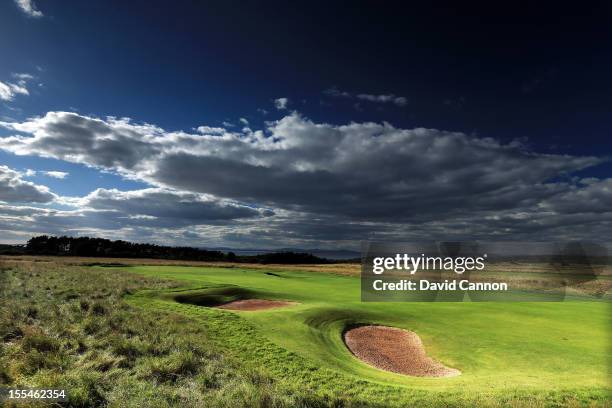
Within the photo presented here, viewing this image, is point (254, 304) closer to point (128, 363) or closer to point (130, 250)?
point (128, 363)

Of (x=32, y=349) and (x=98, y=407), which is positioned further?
(x=32, y=349)

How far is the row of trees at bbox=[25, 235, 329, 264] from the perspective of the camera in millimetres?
131250

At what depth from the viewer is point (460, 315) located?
1065 inches

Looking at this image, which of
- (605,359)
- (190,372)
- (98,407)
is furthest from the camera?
(605,359)

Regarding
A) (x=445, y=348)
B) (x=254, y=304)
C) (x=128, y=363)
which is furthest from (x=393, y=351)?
(x=254, y=304)

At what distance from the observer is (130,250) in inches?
5487

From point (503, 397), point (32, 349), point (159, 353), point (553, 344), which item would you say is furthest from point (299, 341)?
point (553, 344)

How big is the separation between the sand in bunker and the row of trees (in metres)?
113

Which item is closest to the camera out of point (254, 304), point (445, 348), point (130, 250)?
point (445, 348)

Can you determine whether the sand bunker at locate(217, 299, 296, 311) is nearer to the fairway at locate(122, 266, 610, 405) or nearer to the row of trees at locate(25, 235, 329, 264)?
the fairway at locate(122, 266, 610, 405)

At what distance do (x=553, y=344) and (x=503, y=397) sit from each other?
1016cm

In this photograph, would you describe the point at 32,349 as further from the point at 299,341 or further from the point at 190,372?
the point at 299,341

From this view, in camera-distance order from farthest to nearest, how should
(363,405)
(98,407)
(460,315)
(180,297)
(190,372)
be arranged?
(180,297) < (460,315) < (190,372) < (363,405) < (98,407)

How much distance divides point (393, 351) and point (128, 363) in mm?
13095
